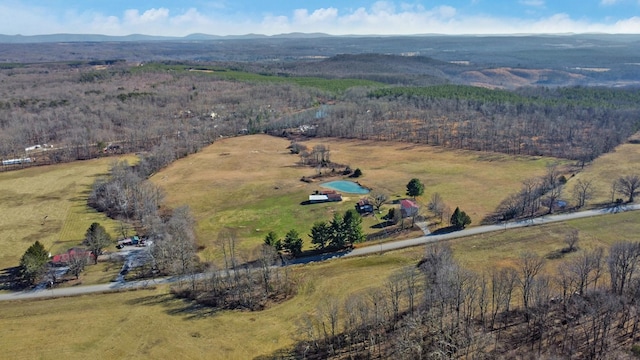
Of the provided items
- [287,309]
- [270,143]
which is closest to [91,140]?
[270,143]

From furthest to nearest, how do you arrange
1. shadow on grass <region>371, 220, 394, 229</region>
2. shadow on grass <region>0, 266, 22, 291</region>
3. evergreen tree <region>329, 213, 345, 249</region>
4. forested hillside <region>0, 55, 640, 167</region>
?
forested hillside <region>0, 55, 640, 167</region>
shadow on grass <region>371, 220, 394, 229</region>
evergreen tree <region>329, 213, 345, 249</region>
shadow on grass <region>0, 266, 22, 291</region>

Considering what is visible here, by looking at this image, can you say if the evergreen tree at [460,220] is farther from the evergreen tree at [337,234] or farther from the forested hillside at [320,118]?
the forested hillside at [320,118]

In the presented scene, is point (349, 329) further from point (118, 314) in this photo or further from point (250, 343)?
point (118, 314)

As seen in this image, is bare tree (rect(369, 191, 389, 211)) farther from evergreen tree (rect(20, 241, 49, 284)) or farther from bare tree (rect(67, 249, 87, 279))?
evergreen tree (rect(20, 241, 49, 284))

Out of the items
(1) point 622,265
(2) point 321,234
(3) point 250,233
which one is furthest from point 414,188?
(1) point 622,265

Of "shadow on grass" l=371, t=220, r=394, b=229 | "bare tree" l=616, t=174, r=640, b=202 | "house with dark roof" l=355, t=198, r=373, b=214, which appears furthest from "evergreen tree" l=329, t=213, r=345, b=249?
"bare tree" l=616, t=174, r=640, b=202

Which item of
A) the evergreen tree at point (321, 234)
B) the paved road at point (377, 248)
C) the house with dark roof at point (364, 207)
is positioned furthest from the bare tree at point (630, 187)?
the evergreen tree at point (321, 234)

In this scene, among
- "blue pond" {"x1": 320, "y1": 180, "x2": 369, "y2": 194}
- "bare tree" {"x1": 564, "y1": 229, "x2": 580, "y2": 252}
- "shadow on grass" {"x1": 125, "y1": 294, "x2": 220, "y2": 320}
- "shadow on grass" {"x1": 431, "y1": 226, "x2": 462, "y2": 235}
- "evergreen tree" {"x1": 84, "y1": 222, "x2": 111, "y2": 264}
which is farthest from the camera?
"blue pond" {"x1": 320, "y1": 180, "x2": 369, "y2": 194}
